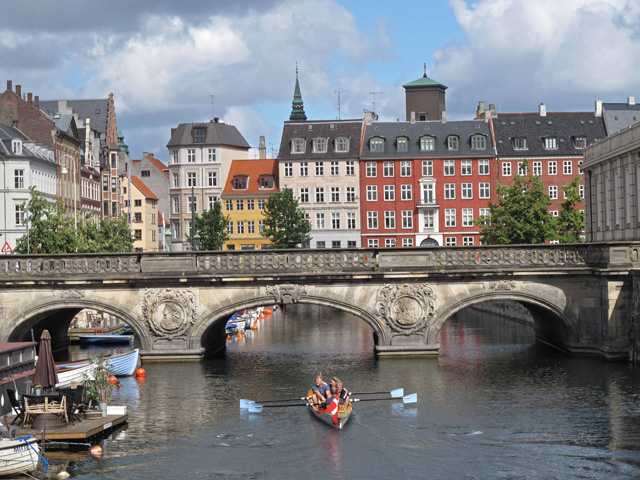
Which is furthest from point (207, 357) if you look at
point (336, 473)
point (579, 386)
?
point (336, 473)

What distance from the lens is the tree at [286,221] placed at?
336ft

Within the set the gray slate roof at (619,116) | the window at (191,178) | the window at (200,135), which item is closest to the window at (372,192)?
the window at (191,178)

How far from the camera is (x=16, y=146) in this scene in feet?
286

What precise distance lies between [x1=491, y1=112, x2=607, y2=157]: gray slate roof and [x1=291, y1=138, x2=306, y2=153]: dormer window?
21.1m

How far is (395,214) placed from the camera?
112625 mm

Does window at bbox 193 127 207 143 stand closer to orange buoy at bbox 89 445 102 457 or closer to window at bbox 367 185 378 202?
window at bbox 367 185 378 202

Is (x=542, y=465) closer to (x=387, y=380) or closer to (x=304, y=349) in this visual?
(x=387, y=380)

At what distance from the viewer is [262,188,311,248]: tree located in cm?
10250

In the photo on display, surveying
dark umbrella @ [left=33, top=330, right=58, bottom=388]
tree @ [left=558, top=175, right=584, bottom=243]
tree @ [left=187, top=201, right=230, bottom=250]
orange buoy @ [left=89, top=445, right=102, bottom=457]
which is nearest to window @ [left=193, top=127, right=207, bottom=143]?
tree @ [left=187, top=201, right=230, bottom=250]

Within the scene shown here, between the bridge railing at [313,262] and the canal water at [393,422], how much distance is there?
4.74 m

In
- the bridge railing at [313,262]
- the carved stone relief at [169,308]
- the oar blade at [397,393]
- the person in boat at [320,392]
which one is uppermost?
the bridge railing at [313,262]

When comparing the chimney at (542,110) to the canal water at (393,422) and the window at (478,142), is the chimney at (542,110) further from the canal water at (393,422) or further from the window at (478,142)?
the canal water at (393,422)

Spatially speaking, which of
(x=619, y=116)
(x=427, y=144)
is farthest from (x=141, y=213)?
(x=619, y=116)

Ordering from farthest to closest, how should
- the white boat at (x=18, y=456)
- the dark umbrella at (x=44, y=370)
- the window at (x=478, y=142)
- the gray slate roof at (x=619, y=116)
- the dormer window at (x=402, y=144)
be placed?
1. the dormer window at (x=402, y=144)
2. the window at (x=478, y=142)
3. the gray slate roof at (x=619, y=116)
4. the dark umbrella at (x=44, y=370)
5. the white boat at (x=18, y=456)
